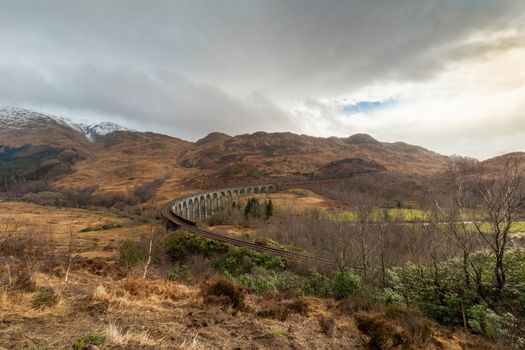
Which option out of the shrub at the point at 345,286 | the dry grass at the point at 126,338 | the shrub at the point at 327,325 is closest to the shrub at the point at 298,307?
the shrub at the point at 327,325

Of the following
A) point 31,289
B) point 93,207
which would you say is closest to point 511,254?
point 31,289

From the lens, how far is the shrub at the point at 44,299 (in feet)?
22.3

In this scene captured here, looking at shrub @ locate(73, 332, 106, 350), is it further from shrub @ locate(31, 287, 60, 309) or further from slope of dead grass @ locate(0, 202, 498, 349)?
shrub @ locate(31, 287, 60, 309)

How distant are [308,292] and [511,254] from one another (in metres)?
11.3

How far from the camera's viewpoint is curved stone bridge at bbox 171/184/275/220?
78613 mm

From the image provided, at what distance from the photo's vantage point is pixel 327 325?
27.9 feet

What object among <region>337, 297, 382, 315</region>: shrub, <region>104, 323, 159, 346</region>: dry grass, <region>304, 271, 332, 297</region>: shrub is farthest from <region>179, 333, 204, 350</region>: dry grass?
<region>304, 271, 332, 297</region>: shrub

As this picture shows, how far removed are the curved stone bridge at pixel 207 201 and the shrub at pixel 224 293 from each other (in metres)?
63.0

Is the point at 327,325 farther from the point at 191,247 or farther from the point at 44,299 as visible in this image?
the point at 191,247

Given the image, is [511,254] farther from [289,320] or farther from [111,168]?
[111,168]

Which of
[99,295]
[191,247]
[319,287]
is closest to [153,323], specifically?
[99,295]

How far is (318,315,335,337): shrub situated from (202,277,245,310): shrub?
254 centimetres

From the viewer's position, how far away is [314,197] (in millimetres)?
102625

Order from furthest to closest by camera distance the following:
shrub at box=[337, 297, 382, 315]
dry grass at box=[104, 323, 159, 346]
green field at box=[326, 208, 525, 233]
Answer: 1. green field at box=[326, 208, 525, 233]
2. shrub at box=[337, 297, 382, 315]
3. dry grass at box=[104, 323, 159, 346]
